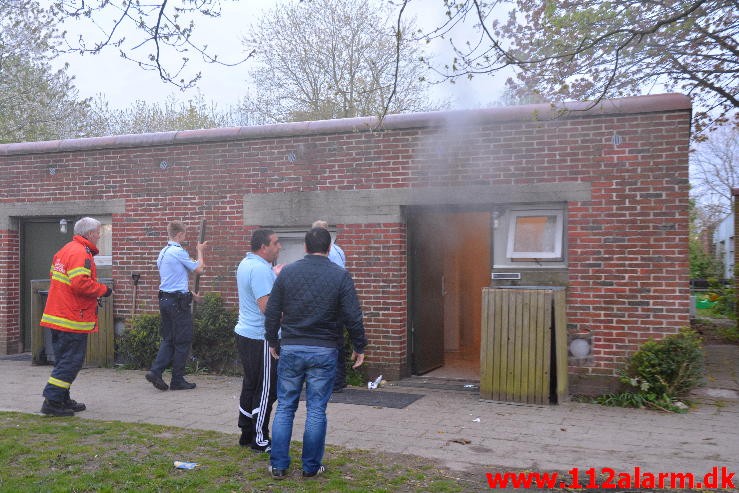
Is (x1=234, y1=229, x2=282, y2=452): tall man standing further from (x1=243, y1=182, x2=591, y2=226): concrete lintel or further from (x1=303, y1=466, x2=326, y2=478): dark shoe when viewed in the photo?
(x1=243, y1=182, x2=591, y2=226): concrete lintel

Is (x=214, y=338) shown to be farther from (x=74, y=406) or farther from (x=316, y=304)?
(x=316, y=304)

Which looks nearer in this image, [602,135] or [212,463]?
[212,463]

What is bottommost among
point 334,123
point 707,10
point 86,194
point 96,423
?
point 96,423

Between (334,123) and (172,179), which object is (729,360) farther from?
(172,179)

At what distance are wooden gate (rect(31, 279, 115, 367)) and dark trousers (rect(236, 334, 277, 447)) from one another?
491 centimetres

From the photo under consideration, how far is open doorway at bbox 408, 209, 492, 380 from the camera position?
28.6ft

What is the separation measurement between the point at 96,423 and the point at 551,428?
4.26 meters

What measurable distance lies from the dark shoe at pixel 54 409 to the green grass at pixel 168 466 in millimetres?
558

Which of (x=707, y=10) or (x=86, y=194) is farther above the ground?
(x=707, y=10)

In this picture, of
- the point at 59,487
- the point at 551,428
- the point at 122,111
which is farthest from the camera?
the point at 122,111

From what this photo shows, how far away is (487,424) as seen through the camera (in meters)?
6.25

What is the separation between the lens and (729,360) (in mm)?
10047

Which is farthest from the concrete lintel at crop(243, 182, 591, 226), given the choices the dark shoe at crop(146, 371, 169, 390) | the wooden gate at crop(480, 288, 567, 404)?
the dark shoe at crop(146, 371, 169, 390)

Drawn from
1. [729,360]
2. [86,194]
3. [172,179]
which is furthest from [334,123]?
[729,360]
